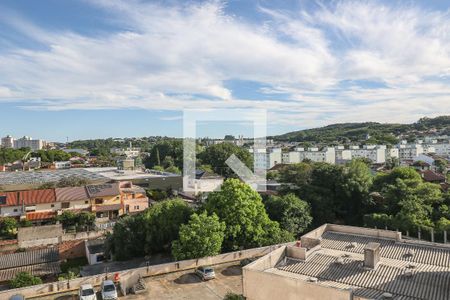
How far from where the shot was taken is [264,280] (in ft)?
26.2

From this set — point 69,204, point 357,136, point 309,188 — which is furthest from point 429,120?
point 69,204

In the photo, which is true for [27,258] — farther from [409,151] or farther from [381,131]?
[381,131]

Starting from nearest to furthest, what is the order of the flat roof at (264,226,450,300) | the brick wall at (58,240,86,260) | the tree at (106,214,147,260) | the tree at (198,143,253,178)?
the flat roof at (264,226,450,300) < the tree at (106,214,147,260) < the brick wall at (58,240,86,260) < the tree at (198,143,253,178)

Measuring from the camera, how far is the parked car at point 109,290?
9141mm

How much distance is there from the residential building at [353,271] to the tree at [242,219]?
348 centimetres

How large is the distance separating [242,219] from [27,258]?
28.2ft

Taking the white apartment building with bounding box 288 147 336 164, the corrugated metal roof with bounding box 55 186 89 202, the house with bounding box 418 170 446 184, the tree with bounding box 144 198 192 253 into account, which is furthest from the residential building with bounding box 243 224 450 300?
the white apartment building with bounding box 288 147 336 164

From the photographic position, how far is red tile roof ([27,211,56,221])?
804 inches

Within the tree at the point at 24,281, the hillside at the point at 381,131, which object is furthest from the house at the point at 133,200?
the hillside at the point at 381,131

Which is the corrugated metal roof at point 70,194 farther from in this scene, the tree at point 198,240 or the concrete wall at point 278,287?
the concrete wall at point 278,287

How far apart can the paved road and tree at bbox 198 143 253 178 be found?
24847 millimetres

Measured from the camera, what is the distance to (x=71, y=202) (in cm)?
2155

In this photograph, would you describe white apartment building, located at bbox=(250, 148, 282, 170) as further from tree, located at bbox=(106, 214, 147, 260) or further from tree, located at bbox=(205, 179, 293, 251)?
tree, located at bbox=(106, 214, 147, 260)

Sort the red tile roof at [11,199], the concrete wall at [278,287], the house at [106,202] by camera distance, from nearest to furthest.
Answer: the concrete wall at [278,287] → the red tile roof at [11,199] → the house at [106,202]
